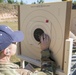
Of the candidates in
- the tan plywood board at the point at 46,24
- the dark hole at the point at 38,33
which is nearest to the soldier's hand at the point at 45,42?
the tan plywood board at the point at 46,24

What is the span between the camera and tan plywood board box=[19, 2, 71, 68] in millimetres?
1879

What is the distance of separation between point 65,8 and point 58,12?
0.41 feet

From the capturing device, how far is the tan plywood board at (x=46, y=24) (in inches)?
74.0

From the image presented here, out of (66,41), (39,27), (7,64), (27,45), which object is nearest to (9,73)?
(7,64)

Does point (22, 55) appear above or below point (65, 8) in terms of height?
below

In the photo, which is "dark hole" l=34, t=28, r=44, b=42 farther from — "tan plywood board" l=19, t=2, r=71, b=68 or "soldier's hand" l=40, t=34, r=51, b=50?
"soldier's hand" l=40, t=34, r=51, b=50

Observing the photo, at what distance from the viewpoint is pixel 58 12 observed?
1.93 m

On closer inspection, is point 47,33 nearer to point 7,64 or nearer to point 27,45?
point 27,45

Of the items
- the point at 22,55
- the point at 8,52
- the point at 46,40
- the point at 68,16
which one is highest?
the point at 68,16

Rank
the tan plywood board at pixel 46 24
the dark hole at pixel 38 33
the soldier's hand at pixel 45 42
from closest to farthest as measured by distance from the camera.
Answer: the tan plywood board at pixel 46 24
the soldier's hand at pixel 45 42
the dark hole at pixel 38 33

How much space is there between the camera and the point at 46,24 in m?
2.13

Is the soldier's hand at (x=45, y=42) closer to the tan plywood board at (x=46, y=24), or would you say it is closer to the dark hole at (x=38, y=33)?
the tan plywood board at (x=46, y=24)

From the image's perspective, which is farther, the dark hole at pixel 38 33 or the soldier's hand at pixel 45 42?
the dark hole at pixel 38 33

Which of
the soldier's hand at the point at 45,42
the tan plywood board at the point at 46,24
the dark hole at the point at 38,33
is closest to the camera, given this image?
the tan plywood board at the point at 46,24
